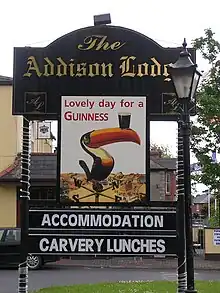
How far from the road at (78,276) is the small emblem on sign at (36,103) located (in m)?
6.45

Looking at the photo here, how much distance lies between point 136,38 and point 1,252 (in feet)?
43.1

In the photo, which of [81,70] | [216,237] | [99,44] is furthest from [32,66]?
[216,237]

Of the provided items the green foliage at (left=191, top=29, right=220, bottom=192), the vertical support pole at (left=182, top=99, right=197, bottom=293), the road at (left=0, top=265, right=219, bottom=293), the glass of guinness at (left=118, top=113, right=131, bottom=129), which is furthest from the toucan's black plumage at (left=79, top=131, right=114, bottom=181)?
the green foliage at (left=191, top=29, right=220, bottom=192)

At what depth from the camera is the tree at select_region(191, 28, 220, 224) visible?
2519 cm

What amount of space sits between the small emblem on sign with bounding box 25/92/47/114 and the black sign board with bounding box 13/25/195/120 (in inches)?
0.8

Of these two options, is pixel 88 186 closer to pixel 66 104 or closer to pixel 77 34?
pixel 66 104

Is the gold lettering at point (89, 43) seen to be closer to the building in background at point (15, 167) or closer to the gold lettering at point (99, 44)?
the gold lettering at point (99, 44)

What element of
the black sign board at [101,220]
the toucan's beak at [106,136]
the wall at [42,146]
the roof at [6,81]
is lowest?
the black sign board at [101,220]

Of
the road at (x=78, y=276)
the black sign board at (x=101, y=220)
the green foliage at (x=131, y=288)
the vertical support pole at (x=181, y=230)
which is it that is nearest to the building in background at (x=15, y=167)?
the road at (x=78, y=276)

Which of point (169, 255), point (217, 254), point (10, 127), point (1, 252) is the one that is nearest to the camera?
point (169, 255)

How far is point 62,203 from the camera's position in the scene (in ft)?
41.3

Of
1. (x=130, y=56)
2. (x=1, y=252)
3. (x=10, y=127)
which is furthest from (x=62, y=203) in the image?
(x=10, y=127)

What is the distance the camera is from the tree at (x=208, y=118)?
25188mm

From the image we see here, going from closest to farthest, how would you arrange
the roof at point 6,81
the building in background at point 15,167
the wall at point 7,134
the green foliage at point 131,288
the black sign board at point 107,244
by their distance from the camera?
1. the black sign board at point 107,244
2. the green foliage at point 131,288
3. the building in background at point 15,167
4. the wall at point 7,134
5. the roof at point 6,81
